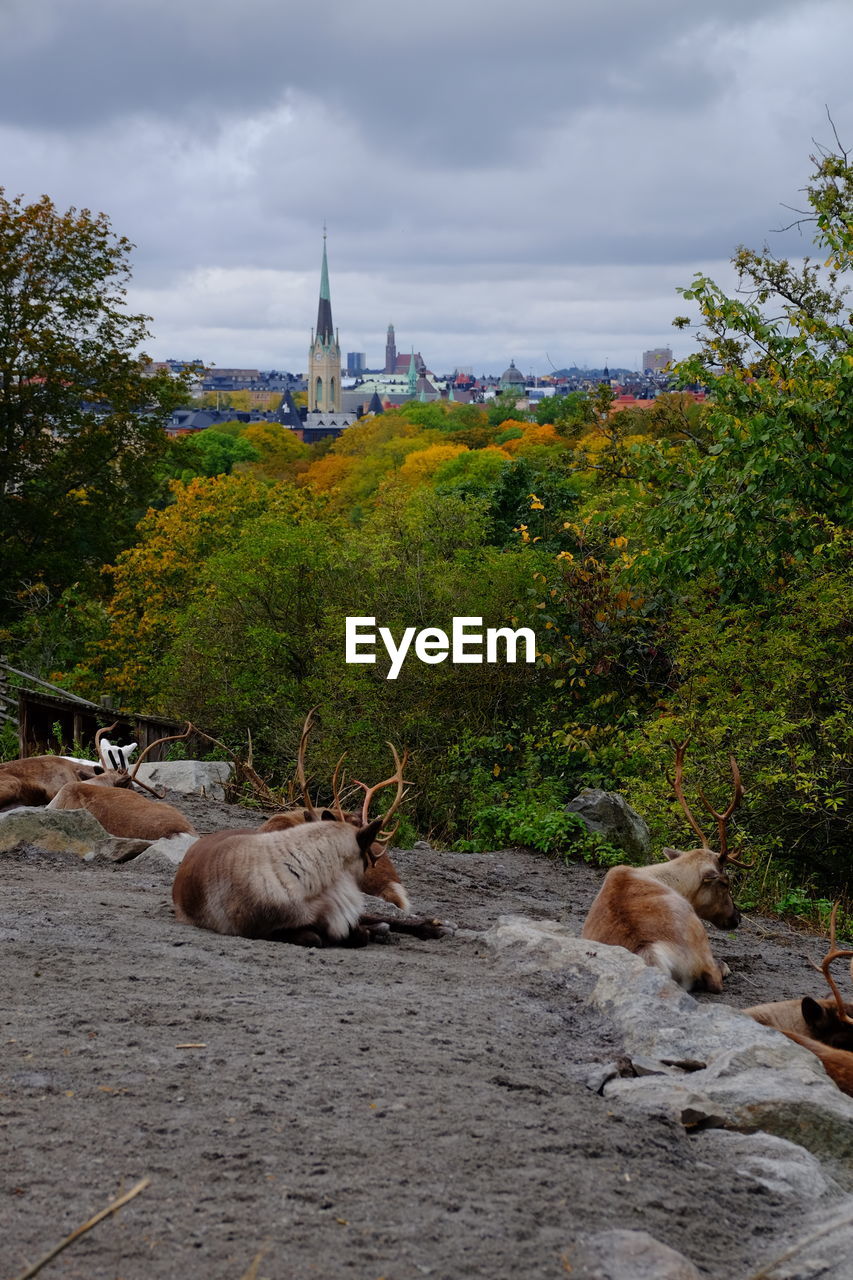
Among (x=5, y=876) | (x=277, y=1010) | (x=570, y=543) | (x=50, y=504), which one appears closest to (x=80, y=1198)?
(x=277, y=1010)

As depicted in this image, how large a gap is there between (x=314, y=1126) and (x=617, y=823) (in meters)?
9.26

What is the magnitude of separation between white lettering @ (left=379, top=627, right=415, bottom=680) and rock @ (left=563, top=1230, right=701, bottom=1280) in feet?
49.3

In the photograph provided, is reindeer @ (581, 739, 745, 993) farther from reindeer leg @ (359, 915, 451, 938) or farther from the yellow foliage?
the yellow foliage

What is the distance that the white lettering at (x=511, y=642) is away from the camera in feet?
60.1

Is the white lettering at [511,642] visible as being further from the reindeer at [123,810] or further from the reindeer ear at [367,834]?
the reindeer ear at [367,834]

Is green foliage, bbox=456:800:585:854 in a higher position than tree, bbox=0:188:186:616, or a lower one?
lower

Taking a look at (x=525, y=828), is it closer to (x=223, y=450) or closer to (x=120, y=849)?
(x=120, y=849)

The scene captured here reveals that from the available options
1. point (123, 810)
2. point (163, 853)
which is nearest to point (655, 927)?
point (163, 853)

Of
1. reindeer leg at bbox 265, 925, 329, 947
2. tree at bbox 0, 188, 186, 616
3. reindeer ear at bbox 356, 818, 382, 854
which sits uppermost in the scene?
tree at bbox 0, 188, 186, 616

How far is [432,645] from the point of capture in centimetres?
1884

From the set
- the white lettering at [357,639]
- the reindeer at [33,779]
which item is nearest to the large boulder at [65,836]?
the reindeer at [33,779]

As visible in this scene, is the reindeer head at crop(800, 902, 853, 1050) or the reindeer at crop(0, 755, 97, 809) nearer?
the reindeer head at crop(800, 902, 853, 1050)

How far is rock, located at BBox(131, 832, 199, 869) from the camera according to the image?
A: 1026 cm

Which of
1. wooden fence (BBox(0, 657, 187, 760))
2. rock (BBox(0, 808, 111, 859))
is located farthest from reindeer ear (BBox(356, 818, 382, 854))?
Result: wooden fence (BBox(0, 657, 187, 760))
